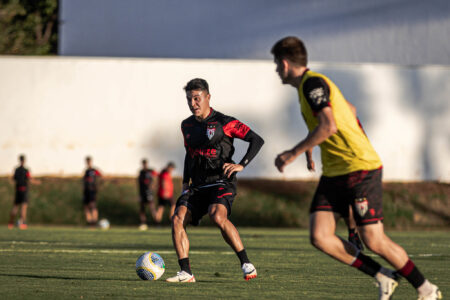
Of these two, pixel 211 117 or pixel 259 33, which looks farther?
pixel 259 33

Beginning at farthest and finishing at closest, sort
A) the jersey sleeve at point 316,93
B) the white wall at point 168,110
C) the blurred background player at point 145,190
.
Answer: the white wall at point 168,110 < the blurred background player at point 145,190 < the jersey sleeve at point 316,93

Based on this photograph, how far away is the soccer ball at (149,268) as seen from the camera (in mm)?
8617

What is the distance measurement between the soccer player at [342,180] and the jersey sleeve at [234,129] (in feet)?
8.19

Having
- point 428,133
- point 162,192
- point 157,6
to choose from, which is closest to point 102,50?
point 157,6

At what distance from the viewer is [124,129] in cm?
2786

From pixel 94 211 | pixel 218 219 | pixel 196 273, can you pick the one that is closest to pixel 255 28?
pixel 94 211

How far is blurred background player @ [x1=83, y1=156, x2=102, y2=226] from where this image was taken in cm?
2469

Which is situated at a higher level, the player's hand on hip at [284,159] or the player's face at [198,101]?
the player's face at [198,101]

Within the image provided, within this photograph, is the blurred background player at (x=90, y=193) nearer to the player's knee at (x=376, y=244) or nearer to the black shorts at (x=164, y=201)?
the black shorts at (x=164, y=201)

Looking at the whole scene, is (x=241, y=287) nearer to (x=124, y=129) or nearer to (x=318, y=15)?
(x=124, y=129)

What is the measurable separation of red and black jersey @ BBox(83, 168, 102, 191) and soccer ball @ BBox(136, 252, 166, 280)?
16.3 meters

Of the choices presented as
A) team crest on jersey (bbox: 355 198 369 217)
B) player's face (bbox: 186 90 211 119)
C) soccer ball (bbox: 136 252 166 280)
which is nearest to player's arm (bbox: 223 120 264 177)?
player's face (bbox: 186 90 211 119)

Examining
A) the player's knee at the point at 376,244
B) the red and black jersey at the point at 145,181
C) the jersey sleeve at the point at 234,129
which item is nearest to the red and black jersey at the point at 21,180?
the red and black jersey at the point at 145,181

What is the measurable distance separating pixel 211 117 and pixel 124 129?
19.1m
